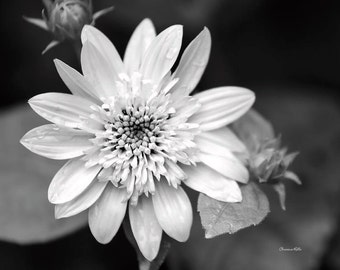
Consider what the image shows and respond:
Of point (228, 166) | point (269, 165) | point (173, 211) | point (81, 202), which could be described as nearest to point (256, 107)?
point (269, 165)

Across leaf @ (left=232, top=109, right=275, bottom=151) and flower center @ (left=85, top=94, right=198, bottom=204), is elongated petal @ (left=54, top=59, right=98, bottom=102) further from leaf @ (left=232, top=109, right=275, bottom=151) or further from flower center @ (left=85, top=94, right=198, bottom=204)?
leaf @ (left=232, top=109, right=275, bottom=151)

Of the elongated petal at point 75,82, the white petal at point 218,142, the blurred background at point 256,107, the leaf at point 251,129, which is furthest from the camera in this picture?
the blurred background at point 256,107

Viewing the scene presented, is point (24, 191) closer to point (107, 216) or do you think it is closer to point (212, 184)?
point (107, 216)

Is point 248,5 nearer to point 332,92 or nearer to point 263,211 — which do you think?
point 332,92

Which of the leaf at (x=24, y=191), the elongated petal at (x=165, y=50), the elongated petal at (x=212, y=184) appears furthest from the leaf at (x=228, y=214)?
the leaf at (x=24, y=191)

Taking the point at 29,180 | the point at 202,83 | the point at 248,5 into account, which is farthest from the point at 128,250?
the point at 248,5

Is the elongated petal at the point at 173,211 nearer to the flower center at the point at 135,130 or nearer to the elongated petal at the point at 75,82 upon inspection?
the flower center at the point at 135,130

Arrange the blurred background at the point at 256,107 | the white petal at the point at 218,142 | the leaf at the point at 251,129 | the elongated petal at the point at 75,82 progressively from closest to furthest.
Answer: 1. the elongated petal at the point at 75,82
2. the white petal at the point at 218,142
3. the leaf at the point at 251,129
4. the blurred background at the point at 256,107
